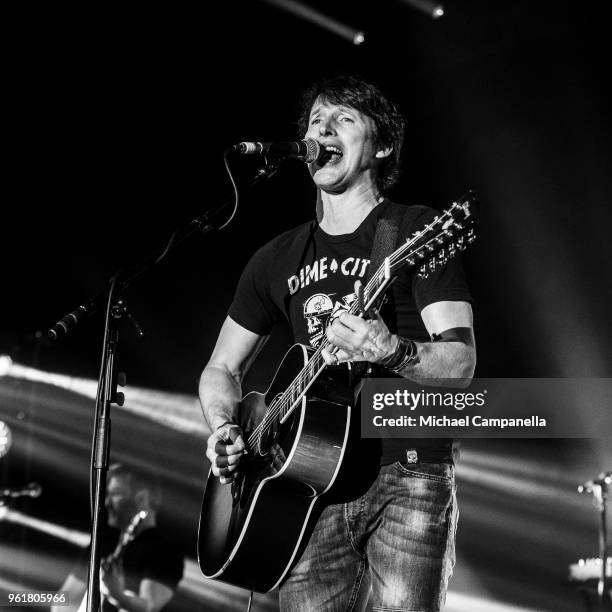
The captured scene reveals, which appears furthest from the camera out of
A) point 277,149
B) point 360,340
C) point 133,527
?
point 133,527

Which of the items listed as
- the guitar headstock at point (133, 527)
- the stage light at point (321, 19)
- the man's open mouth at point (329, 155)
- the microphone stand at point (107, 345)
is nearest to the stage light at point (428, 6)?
the stage light at point (321, 19)

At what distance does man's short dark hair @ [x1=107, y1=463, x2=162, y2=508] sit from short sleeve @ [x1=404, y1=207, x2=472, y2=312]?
188 inches

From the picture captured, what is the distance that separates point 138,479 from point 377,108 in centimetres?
496

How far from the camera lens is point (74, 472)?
7.45m

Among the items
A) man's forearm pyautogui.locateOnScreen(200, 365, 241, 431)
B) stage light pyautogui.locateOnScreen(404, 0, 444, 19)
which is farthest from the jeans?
stage light pyautogui.locateOnScreen(404, 0, 444, 19)

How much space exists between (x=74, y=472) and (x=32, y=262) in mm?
2134

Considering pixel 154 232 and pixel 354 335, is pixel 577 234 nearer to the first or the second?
pixel 154 232

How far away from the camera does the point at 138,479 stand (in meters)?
6.86

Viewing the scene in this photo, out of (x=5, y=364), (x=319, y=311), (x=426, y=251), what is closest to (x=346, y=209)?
(x=319, y=311)

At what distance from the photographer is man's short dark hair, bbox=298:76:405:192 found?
9.13 ft

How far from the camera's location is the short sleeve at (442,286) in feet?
7.02

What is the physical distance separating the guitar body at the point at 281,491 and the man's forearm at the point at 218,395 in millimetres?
161

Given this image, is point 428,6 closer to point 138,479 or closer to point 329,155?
point 329,155

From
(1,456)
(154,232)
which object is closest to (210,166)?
(154,232)
